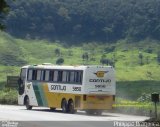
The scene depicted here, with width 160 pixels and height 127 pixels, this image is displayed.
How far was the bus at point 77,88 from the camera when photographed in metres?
34.9

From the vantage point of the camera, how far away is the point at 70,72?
118 ft

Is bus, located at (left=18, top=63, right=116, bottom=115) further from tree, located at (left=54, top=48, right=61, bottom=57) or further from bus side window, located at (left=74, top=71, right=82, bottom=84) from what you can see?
tree, located at (left=54, top=48, right=61, bottom=57)

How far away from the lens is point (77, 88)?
116ft

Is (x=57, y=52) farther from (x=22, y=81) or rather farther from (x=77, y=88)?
(x=77, y=88)

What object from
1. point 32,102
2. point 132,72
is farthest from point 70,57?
point 32,102

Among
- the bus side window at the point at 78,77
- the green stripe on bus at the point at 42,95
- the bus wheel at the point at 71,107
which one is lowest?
the bus wheel at the point at 71,107

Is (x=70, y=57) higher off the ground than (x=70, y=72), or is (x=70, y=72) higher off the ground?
(x=70, y=57)

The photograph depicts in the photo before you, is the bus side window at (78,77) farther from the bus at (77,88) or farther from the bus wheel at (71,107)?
the bus wheel at (71,107)

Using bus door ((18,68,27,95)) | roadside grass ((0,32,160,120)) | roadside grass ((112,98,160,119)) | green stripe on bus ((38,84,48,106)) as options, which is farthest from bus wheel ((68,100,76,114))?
roadside grass ((0,32,160,120))

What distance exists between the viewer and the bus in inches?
1375

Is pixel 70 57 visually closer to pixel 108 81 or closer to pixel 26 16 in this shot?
pixel 26 16

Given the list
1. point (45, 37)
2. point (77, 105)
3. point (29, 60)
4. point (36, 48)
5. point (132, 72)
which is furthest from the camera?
point (45, 37)

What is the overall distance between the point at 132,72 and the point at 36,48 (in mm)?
41263

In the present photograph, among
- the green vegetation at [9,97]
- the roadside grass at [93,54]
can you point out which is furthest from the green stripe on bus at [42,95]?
the roadside grass at [93,54]
